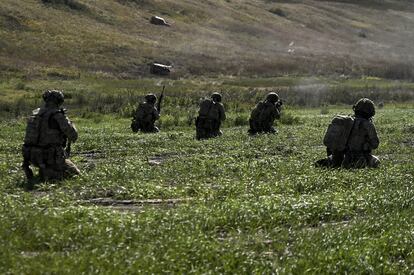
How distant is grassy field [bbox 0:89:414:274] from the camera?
9.37 m

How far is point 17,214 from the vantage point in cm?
1098

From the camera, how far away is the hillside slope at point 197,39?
8412 centimetres

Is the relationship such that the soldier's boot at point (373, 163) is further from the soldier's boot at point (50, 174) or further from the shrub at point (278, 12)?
the shrub at point (278, 12)

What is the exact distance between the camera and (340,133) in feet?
63.1

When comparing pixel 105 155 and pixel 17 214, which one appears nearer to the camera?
pixel 17 214

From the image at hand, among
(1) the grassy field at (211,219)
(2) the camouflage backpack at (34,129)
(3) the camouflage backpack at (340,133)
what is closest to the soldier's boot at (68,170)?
(1) the grassy field at (211,219)

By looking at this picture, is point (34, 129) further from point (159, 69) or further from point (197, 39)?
point (197, 39)

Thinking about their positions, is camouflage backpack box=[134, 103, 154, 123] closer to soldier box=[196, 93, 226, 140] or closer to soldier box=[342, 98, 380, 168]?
soldier box=[196, 93, 226, 140]

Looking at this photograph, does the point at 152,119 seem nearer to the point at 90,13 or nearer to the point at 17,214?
the point at 17,214

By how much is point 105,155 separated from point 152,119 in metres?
11.3

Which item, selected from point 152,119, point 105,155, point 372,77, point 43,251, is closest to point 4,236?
point 43,251

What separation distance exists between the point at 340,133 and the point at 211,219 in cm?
868

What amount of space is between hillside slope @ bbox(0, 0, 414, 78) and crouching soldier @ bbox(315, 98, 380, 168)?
57.4 metres

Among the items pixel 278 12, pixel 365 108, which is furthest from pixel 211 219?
pixel 278 12
